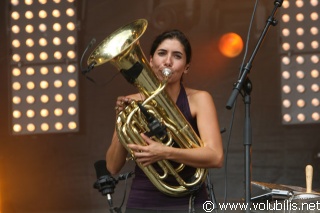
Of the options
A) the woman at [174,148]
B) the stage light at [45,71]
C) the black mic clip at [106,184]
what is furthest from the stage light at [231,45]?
the black mic clip at [106,184]

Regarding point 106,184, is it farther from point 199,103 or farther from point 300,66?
point 300,66

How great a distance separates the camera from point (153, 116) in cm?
331

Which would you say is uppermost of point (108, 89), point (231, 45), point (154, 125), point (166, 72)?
point (231, 45)

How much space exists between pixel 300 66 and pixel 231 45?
1.68 ft

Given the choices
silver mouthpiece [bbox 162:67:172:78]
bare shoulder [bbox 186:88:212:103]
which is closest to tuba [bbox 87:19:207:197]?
silver mouthpiece [bbox 162:67:172:78]

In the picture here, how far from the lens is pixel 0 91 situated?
17.8 ft

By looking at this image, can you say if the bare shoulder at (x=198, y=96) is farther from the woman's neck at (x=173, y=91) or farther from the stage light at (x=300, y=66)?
the stage light at (x=300, y=66)

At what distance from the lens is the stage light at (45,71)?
17.8ft

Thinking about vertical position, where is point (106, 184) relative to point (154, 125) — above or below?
below

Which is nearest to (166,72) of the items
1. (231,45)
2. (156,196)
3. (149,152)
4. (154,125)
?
(154,125)

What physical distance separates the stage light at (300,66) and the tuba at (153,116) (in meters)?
2.02

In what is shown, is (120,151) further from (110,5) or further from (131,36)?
(110,5)

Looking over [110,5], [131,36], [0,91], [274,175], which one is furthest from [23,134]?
[131,36]

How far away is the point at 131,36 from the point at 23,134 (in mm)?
2204
